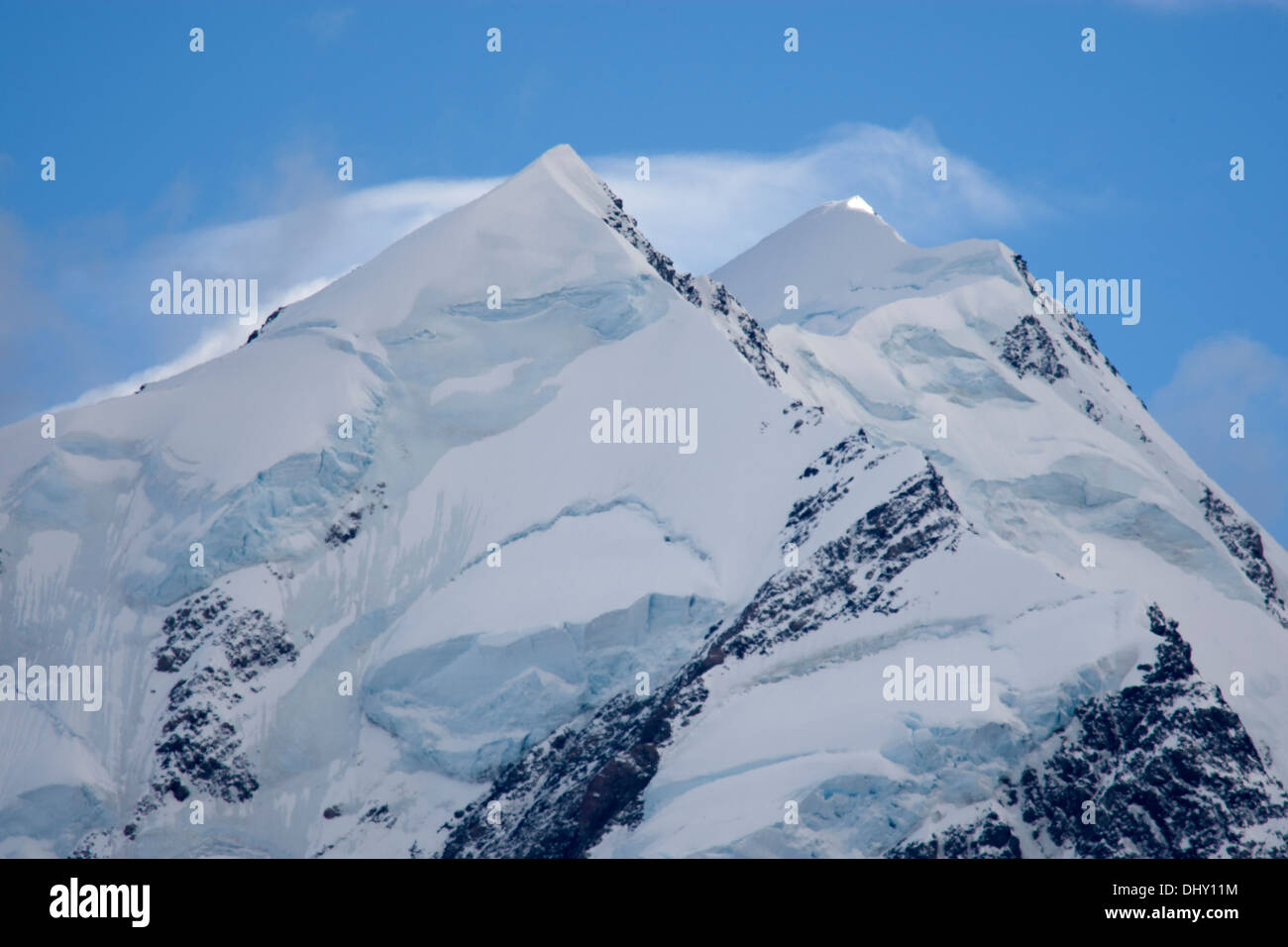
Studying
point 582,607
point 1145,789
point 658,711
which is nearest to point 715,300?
point 582,607

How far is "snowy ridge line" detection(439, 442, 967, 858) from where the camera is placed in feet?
426

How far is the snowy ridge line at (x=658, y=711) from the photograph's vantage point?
12988cm

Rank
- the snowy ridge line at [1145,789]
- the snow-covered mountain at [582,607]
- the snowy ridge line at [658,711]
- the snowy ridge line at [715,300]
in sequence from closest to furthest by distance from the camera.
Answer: the snowy ridge line at [1145,789]
the snow-covered mountain at [582,607]
the snowy ridge line at [658,711]
the snowy ridge line at [715,300]

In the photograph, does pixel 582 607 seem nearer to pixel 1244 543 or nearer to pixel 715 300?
pixel 715 300

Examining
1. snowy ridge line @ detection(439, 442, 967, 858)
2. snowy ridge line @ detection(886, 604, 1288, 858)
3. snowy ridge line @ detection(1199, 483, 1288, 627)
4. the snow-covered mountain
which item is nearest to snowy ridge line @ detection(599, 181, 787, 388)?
the snow-covered mountain

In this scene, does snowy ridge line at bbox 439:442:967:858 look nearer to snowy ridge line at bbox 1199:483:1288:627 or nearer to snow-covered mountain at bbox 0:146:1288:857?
snow-covered mountain at bbox 0:146:1288:857

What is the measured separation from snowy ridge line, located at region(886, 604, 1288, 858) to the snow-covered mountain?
0.21m

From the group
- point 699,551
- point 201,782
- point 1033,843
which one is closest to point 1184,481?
point 699,551

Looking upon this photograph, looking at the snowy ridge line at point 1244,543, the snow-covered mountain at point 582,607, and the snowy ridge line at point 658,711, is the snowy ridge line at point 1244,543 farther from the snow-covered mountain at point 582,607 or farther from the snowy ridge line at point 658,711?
the snowy ridge line at point 658,711

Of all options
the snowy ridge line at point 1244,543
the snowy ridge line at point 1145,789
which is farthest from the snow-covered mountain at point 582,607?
the snowy ridge line at point 1244,543

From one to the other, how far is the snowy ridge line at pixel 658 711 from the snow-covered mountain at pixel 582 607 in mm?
239

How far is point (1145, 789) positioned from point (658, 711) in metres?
30.1

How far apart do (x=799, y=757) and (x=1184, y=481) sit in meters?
85.8

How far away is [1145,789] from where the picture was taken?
127 m
